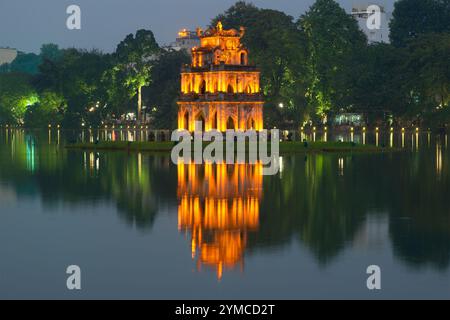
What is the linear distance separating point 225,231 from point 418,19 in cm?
14425

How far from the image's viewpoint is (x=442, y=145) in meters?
103

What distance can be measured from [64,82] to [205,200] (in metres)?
131

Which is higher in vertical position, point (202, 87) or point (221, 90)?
point (202, 87)

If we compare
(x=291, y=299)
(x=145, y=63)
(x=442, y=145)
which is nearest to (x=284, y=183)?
(x=291, y=299)

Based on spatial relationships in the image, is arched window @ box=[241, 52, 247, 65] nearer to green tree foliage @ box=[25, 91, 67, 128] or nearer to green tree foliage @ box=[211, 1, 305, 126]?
green tree foliage @ box=[211, 1, 305, 126]

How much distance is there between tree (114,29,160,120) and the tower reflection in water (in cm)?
9420

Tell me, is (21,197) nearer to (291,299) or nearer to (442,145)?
(291,299)

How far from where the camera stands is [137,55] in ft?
542

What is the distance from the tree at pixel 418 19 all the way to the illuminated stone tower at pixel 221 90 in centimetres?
7563

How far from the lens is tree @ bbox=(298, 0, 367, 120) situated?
146 m

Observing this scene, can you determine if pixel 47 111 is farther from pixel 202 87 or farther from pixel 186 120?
pixel 202 87

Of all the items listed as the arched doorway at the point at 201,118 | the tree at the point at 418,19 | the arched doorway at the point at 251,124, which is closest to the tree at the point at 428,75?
the tree at the point at 418,19

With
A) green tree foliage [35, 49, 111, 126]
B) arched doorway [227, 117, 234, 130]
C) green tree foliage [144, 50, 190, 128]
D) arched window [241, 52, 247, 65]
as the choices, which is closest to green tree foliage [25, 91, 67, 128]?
green tree foliage [35, 49, 111, 126]

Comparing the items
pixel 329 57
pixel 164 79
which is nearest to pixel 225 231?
pixel 329 57
